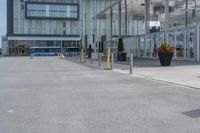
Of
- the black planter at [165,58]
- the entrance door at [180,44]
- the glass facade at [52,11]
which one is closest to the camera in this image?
the black planter at [165,58]

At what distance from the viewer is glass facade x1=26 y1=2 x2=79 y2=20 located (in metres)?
106

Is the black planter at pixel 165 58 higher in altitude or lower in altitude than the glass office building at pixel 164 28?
lower

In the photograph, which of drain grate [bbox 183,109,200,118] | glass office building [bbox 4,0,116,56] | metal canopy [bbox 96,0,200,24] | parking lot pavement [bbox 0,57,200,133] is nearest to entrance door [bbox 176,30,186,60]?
metal canopy [bbox 96,0,200,24]

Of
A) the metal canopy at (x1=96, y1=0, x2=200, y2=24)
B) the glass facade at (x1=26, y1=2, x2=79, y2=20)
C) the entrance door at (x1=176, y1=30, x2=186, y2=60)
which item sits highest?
the glass facade at (x1=26, y1=2, x2=79, y2=20)

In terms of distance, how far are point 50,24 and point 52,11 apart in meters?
4.02

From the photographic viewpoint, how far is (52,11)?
354 ft

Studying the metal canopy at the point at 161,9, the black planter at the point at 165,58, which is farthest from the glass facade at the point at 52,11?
the black planter at the point at 165,58

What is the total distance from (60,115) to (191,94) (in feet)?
16.2

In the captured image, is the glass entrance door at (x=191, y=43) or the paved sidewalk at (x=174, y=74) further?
the glass entrance door at (x=191, y=43)

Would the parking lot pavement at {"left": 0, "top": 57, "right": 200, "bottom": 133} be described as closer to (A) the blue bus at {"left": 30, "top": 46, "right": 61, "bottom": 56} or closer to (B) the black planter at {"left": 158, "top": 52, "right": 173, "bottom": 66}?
(B) the black planter at {"left": 158, "top": 52, "right": 173, "bottom": 66}

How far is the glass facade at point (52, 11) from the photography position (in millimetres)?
106250

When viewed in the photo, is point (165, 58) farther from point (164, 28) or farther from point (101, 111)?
point (164, 28)

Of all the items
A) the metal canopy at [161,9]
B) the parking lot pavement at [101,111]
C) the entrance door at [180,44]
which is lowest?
the parking lot pavement at [101,111]

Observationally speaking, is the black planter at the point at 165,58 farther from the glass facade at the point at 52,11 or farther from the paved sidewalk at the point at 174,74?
the glass facade at the point at 52,11
